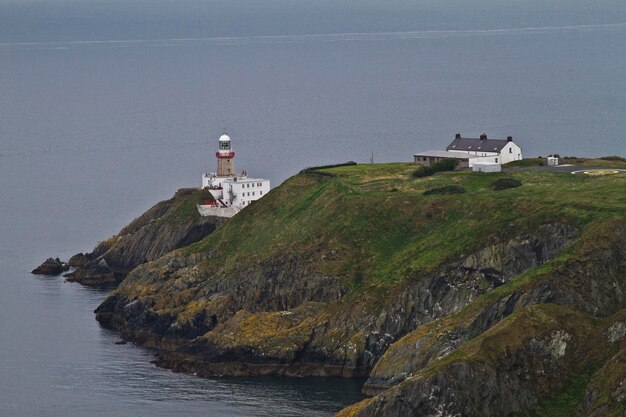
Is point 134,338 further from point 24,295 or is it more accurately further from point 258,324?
point 24,295

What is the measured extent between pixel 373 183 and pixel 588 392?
4984 centimetres

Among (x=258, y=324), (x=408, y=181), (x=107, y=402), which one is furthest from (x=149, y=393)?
(x=408, y=181)

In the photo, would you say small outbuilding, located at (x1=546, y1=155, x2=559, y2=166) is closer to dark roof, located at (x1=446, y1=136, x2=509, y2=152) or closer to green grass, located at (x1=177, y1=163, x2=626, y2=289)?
dark roof, located at (x1=446, y1=136, x2=509, y2=152)

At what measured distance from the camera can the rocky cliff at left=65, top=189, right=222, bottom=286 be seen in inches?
6038

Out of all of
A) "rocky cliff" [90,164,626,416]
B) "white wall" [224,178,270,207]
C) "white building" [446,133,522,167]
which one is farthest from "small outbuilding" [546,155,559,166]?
"white wall" [224,178,270,207]

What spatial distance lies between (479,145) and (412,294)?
35.5 meters

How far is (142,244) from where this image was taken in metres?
156

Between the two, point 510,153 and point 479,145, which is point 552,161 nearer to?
point 510,153

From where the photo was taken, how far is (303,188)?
145 m

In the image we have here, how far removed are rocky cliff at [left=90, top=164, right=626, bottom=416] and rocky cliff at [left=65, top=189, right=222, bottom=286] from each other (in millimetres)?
12810

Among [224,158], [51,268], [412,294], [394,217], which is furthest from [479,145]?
[51,268]

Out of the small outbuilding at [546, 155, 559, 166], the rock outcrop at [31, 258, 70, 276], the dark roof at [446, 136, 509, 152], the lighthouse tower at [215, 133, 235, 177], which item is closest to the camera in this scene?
the small outbuilding at [546, 155, 559, 166]

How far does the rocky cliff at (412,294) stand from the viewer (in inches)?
3858

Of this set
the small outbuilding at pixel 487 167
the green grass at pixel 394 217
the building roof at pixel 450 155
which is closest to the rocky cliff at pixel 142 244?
the green grass at pixel 394 217
